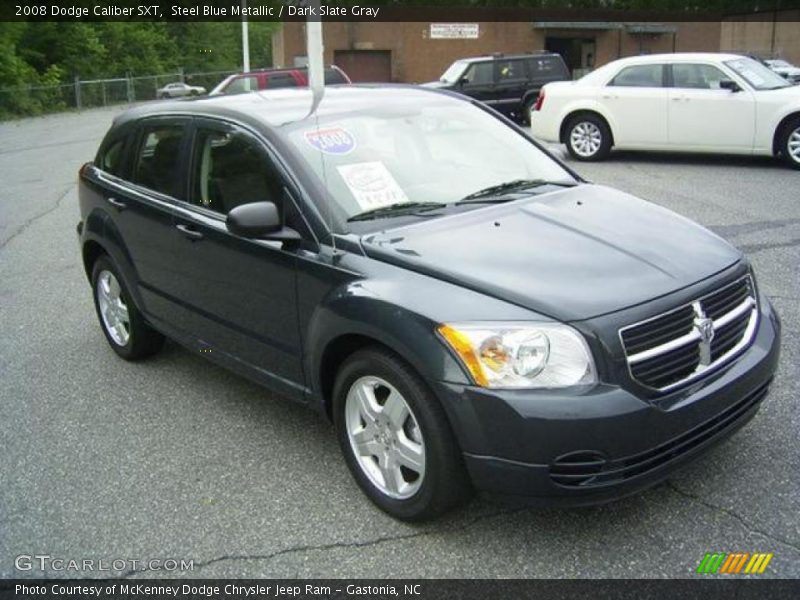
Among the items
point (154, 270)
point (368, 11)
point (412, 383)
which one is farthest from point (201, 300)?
point (368, 11)

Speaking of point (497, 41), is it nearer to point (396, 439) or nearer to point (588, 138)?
point (588, 138)

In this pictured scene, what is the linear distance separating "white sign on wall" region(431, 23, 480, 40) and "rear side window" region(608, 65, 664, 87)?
28.3 meters

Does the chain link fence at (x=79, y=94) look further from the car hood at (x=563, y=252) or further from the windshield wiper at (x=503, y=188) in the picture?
the car hood at (x=563, y=252)

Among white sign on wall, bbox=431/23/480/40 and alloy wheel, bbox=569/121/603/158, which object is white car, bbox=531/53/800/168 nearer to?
alloy wheel, bbox=569/121/603/158

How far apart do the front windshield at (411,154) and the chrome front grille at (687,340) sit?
1262mm

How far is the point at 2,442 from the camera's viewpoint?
4.20 m

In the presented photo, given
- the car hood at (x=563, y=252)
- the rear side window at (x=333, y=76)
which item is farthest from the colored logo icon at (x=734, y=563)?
the rear side window at (x=333, y=76)

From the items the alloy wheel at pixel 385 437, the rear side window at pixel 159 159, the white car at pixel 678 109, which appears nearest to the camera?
the alloy wheel at pixel 385 437

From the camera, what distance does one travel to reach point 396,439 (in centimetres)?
317

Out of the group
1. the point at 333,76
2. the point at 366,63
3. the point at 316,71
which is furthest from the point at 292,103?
the point at 366,63

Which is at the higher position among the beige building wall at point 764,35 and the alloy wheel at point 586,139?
the beige building wall at point 764,35

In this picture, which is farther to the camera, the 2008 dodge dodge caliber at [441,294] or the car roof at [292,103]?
the car roof at [292,103]

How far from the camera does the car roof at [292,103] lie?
4.00 meters

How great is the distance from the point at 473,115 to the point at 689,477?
226 cm
